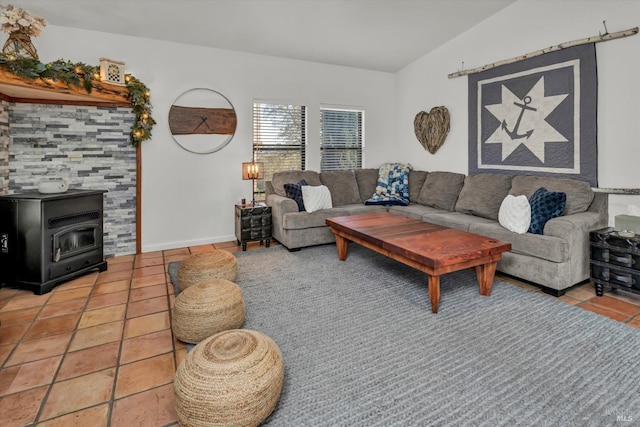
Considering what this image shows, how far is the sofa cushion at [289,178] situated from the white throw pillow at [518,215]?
8.01 ft

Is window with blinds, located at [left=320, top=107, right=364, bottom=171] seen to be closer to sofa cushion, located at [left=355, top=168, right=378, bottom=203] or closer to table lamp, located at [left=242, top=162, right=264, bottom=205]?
sofa cushion, located at [left=355, top=168, right=378, bottom=203]

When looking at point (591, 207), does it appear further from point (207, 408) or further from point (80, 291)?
point (80, 291)

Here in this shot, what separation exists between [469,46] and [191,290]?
14.1 ft

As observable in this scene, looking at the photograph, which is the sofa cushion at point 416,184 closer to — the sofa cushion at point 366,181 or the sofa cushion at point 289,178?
the sofa cushion at point 366,181

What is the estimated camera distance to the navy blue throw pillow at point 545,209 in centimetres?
287

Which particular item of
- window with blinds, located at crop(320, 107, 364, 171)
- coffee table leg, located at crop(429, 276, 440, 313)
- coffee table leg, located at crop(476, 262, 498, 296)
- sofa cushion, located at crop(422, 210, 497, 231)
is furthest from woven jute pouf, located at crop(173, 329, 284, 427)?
window with blinds, located at crop(320, 107, 364, 171)

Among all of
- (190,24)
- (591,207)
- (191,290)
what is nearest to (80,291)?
(191,290)

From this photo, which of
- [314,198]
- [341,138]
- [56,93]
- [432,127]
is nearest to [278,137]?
[341,138]

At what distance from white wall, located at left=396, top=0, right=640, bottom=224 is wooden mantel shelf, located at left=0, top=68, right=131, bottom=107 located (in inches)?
160

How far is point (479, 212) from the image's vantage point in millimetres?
3754

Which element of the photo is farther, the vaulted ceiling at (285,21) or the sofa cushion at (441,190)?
the sofa cushion at (441,190)

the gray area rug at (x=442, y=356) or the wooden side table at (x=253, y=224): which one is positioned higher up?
the wooden side table at (x=253, y=224)

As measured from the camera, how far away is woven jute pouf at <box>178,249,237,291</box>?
2607 mm

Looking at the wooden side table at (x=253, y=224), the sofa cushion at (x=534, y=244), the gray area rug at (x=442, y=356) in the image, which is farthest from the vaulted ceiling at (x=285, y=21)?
the gray area rug at (x=442, y=356)
